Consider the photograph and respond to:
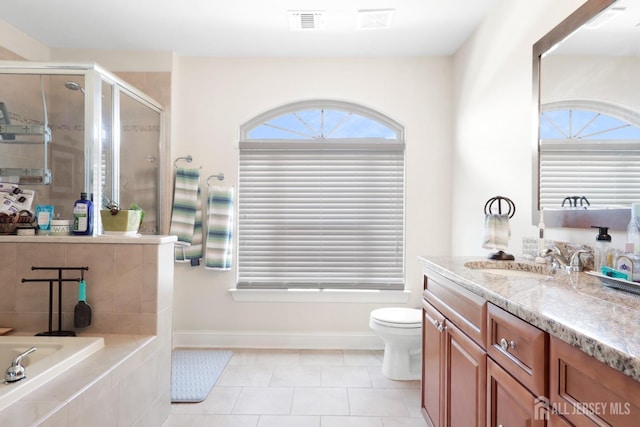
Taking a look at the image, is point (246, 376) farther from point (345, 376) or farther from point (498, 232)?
point (498, 232)

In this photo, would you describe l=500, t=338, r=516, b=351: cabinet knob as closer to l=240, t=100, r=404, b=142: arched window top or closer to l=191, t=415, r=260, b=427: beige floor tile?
l=191, t=415, r=260, b=427: beige floor tile

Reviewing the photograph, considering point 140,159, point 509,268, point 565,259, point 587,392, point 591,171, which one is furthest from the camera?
point 140,159

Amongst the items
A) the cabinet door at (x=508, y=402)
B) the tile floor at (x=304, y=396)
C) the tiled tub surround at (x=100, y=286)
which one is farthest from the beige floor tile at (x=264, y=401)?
the cabinet door at (x=508, y=402)

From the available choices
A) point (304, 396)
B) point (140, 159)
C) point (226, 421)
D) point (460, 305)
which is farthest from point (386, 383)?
point (140, 159)

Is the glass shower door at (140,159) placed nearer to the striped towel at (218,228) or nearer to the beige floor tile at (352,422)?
the striped towel at (218,228)

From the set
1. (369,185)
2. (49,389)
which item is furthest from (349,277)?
(49,389)

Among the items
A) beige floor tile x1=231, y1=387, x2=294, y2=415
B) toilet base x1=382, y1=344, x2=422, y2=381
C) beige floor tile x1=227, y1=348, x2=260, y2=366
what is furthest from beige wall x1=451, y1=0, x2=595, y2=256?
beige floor tile x1=227, y1=348, x2=260, y2=366

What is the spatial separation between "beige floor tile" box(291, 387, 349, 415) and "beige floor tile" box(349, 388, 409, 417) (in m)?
0.06

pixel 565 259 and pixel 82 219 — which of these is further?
pixel 82 219

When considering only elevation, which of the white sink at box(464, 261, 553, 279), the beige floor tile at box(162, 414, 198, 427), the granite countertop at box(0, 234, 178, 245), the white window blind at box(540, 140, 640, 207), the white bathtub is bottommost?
the beige floor tile at box(162, 414, 198, 427)

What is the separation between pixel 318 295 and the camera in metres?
3.09

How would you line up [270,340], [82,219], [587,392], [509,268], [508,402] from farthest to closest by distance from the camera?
[270,340] → [82,219] → [509,268] → [508,402] → [587,392]

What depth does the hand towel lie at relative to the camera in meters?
1.83

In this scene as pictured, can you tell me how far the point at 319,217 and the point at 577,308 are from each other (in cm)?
230
